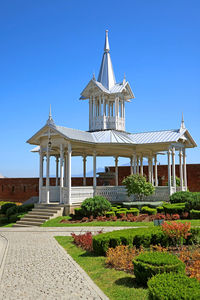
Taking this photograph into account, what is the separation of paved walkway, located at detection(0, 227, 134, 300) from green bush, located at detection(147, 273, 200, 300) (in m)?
1.50

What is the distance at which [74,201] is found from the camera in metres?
20.3

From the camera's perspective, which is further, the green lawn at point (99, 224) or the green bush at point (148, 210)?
the green bush at point (148, 210)

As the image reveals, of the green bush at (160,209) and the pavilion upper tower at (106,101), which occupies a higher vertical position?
the pavilion upper tower at (106,101)

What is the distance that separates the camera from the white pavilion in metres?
20.6

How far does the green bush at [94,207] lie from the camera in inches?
718

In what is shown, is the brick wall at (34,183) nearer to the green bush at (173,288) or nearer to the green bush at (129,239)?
the green bush at (129,239)

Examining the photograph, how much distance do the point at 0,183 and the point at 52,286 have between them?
3184 centimetres

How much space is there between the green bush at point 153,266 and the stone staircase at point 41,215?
11953 mm

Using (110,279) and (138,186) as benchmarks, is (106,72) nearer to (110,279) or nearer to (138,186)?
(138,186)

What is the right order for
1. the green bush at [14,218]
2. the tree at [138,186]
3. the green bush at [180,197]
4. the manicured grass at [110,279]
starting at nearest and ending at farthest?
the manicured grass at [110,279] → the green bush at [180,197] → the green bush at [14,218] → the tree at [138,186]

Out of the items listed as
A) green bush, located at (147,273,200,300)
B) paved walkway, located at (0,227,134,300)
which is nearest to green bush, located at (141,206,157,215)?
paved walkway, located at (0,227,134,300)

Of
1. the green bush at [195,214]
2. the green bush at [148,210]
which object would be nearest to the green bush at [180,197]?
the green bush at [148,210]

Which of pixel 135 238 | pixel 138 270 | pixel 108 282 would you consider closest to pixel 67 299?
pixel 108 282

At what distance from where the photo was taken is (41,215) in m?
19.5
